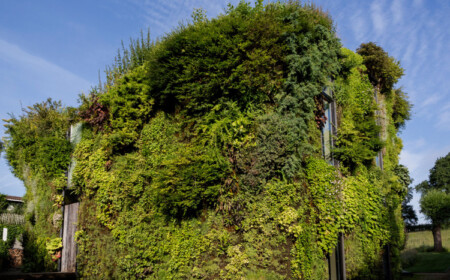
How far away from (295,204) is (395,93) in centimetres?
1146

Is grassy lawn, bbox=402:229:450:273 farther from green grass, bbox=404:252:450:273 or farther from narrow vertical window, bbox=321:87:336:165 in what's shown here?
narrow vertical window, bbox=321:87:336:165

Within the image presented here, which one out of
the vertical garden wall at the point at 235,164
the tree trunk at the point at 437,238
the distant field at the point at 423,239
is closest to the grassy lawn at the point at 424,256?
the distant field at the point at 423,239

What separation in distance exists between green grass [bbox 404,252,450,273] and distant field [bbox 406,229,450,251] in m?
3.65

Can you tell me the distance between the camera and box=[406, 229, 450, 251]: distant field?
2878cm

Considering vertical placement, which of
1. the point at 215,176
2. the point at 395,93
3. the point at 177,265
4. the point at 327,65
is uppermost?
the point at 395,93

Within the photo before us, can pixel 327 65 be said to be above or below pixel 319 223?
above

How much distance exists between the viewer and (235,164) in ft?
27.8

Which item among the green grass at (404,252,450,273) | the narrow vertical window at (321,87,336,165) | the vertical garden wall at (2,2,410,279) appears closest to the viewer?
the vertical garden wall at (2,2,410,279)

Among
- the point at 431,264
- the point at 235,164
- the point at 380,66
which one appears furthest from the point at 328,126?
the point at 431,264

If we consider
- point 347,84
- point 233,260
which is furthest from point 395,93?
point 233,260

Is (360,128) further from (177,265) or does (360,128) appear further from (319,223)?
(177,265)

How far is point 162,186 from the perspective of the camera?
8.96 meters

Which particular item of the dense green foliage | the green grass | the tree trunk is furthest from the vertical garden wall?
the tree trunk

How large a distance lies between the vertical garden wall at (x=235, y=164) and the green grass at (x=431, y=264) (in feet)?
35.4
